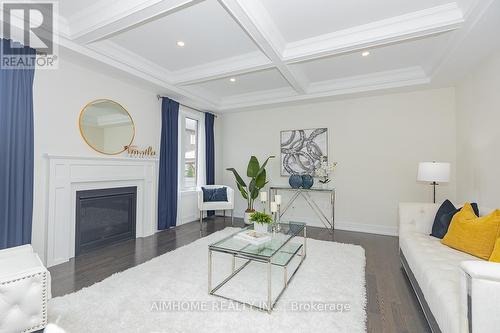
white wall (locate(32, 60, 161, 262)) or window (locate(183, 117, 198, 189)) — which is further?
window (locate(183, 117, 198, 189))

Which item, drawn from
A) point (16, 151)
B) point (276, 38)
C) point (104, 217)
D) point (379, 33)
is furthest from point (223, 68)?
point (104, 217)

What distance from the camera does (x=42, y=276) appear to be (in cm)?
170

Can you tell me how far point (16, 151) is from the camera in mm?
2621

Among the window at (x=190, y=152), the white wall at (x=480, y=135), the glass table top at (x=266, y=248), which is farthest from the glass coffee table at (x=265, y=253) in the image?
the window at (x=190, y=152)

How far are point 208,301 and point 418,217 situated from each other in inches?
103

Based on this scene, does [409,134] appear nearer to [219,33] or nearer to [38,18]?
[219,33]

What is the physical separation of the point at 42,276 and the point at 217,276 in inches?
59.1

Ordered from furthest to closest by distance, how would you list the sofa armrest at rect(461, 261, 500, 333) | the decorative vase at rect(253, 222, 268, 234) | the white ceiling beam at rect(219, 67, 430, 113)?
the white ceiling beam at rect(219, 67, 430, 113) → the decorative vase at rect(253, 222, 268, 234) → the sofa armrest at rect(461, 261, 500, 333)

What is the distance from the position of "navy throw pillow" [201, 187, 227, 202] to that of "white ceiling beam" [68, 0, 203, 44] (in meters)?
3.08

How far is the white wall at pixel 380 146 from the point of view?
4.06m

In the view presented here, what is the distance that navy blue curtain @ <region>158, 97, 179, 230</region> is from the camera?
442cm

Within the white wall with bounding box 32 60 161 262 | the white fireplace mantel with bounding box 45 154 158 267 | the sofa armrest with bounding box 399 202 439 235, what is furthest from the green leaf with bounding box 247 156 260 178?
the sofa armrest with bounding box 399 202 439 235

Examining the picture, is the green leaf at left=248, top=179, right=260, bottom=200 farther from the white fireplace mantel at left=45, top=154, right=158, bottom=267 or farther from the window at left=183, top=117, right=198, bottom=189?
the white fireplace mantel at left=45, top=154, right=158, bottom=267

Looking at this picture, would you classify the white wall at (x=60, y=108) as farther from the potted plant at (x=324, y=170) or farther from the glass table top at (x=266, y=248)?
the potted plant at (x=324, y=170)
